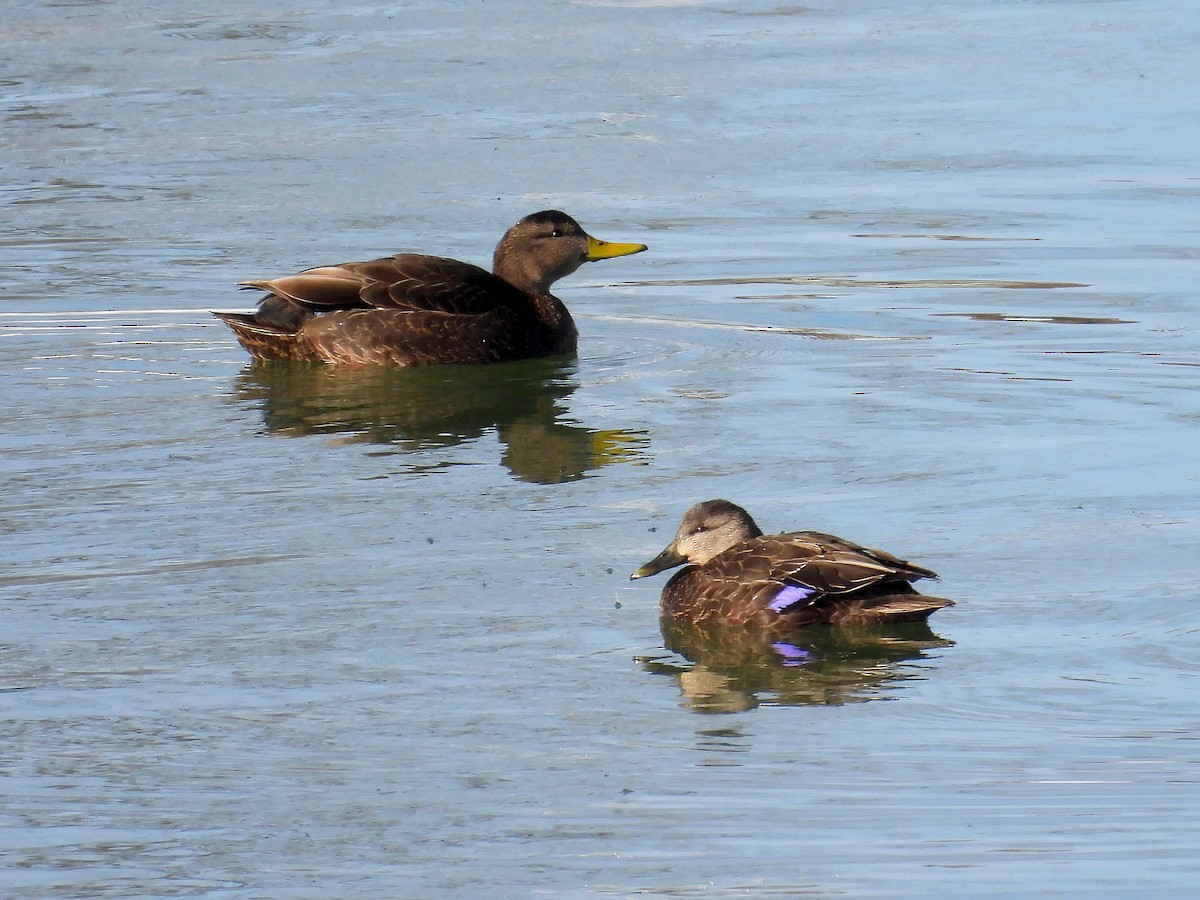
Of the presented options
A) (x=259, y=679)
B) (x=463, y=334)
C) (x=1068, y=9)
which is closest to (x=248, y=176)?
(x=463, y=334)

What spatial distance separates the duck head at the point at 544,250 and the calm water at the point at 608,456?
42cm

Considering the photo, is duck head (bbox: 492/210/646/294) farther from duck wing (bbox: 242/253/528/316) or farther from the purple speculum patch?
the purple speculum patch

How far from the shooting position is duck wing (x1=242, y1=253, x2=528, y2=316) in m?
11.0

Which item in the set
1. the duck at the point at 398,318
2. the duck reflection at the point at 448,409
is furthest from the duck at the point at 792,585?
the duck at the point at 398,318

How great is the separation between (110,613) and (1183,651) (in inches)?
130

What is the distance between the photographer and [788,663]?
6633 mm

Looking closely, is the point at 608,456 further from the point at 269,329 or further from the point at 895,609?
the point at 269,329

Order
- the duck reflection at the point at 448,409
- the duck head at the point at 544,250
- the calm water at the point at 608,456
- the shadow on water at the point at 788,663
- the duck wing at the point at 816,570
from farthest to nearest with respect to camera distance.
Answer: the duck head at the point at 544,250, the duck reflection at the point at 448,409, the duck wing at the point at 816,570, the shadow on water at the point at 788,663, the calm water at the point at 608,456

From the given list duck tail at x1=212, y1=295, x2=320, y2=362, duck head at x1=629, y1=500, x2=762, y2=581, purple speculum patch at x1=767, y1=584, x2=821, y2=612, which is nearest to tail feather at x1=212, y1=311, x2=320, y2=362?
duck tail at x1=212, y1=295, x2=320, y2=362

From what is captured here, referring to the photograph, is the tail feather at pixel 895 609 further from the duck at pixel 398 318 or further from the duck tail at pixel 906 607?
the duck at pixel 398 318

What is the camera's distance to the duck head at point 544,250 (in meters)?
11.5

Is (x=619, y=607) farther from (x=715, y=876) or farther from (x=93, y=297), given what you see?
(x=93, y=297)

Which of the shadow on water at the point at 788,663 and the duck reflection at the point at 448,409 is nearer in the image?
the shadow on water at the point at 788,663

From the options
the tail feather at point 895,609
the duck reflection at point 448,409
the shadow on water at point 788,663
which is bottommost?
the shadow on water at point 788,663
